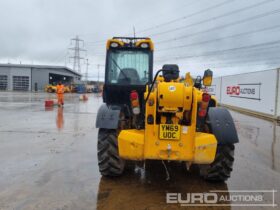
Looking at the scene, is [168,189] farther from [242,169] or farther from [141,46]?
[141,46]

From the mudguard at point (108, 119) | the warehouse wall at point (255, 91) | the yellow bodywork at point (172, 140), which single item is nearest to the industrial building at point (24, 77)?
the warehouse wall at point (255, 91)

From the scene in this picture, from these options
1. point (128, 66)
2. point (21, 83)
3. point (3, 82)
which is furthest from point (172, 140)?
point (3, 82)

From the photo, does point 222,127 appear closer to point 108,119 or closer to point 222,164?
point 222,164

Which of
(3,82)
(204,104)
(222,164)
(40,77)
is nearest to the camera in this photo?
(204,104)

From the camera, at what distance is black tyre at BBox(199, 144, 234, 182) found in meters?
4.63

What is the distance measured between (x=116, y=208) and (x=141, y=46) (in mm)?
3320

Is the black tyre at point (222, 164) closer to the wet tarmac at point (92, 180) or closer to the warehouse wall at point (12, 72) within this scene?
the wet tarmac at point (92, 180)

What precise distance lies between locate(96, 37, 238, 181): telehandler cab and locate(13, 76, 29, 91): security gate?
59220 mm

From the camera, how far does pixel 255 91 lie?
17.5 meters

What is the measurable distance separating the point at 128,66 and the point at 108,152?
6.47 feet

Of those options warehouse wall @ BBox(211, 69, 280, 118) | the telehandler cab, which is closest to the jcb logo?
warehouse wall @ BBox(211, 69, 280, 118)

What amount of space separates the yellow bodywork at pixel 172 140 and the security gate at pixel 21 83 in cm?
6086

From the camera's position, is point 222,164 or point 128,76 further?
point 128,76

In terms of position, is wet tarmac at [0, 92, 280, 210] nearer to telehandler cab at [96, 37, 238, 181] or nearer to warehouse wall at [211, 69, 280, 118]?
telehandler cab at [96, 37, 238, 181]
